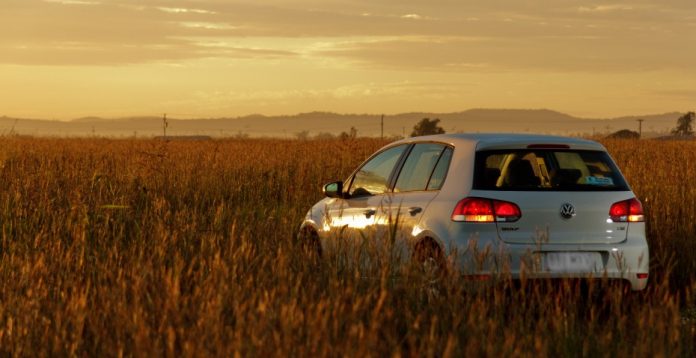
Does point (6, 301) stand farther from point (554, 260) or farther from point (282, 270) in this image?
point (554, 260)

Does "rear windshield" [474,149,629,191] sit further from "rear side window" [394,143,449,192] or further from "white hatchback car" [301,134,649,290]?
"rear side window" [394,143,449,192]

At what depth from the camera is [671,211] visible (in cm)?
1265

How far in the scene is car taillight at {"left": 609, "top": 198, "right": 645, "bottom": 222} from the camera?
Result: 27.0 feet

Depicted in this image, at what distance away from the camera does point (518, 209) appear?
26.0 ft

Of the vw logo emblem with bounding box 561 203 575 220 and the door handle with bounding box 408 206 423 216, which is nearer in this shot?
the vw logo emblem with bounding box 561 203 575 220

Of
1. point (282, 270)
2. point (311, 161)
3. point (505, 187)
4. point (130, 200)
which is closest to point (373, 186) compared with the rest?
point (505, 187)

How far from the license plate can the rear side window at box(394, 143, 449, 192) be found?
3.99 ft

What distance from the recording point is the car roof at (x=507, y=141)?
8.34 m

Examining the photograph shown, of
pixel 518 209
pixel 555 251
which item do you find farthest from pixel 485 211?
pixel 555 251

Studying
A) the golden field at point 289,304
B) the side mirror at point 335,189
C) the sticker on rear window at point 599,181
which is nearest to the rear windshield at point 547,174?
the sticker on rear window at point 599,181

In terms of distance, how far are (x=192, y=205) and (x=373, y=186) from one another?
7.30 meters

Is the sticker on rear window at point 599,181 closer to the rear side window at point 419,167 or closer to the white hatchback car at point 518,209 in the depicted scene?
the white hatchback car at point 518,209

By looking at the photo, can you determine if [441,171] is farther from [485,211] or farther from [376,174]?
[376,174]

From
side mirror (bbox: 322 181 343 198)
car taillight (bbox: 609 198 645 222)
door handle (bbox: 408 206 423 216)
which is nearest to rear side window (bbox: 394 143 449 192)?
door handle (bbox: 408 206 423 216)
